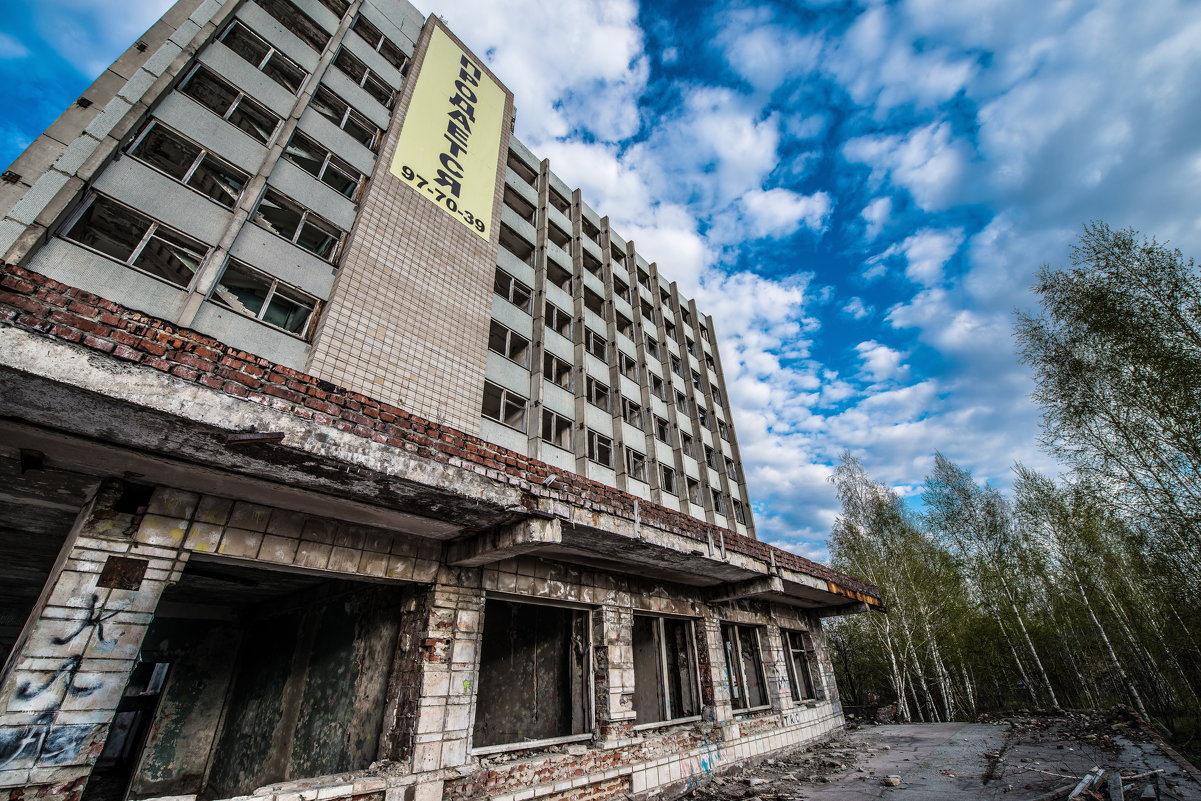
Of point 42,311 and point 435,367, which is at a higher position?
point 435,367

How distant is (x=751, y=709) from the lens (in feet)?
31.2

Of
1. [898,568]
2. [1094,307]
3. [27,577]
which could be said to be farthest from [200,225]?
[898,568]

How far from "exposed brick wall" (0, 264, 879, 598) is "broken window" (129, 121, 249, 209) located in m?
8.02

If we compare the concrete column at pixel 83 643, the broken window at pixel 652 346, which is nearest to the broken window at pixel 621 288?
the broken window at pixel 652 346

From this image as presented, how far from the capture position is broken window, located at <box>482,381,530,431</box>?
13922 millimetres

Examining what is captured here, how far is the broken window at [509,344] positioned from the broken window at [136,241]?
302 inches

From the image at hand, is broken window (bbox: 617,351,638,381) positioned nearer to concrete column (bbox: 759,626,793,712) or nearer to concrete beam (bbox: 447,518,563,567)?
concrete column (bbox: 759,626,793,712)

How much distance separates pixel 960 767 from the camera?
24.9 feet

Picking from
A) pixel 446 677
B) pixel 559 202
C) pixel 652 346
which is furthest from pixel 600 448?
pixel 446 677

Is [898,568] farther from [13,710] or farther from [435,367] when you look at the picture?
[13,710]

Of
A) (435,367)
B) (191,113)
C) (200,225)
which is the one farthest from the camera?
(435,367)

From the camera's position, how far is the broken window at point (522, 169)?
62.8 feet

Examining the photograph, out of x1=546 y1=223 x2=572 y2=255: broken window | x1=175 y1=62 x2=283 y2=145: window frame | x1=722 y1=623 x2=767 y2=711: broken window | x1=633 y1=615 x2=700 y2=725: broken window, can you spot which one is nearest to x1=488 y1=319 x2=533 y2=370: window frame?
x1=546 y1=223 x2=572 y2=255: broken window

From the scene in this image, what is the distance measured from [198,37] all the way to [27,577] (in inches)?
418
